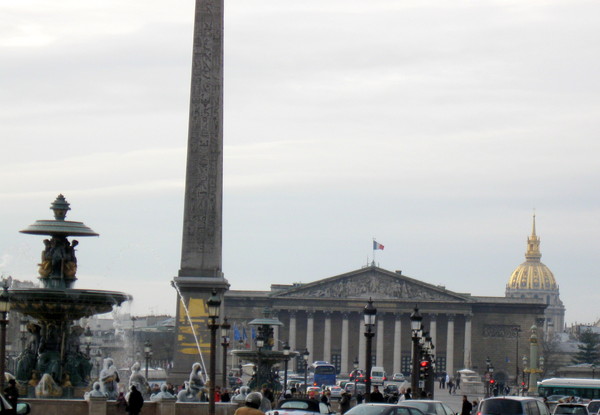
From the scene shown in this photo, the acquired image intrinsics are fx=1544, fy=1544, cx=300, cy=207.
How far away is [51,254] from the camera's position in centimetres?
2983

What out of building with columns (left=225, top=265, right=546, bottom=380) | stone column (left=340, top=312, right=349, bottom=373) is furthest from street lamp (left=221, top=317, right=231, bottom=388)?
stone column (left=340, top=312, right=349, bottom=373)

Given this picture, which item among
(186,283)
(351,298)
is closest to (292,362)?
(351,298)

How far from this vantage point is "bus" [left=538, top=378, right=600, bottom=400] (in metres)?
65.7

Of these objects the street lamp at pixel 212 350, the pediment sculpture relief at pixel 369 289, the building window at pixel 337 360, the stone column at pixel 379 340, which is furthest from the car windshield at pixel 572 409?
the building window at pixel 337 360

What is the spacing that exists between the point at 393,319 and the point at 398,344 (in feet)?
11.1

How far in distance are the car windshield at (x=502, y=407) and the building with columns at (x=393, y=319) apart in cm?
12067

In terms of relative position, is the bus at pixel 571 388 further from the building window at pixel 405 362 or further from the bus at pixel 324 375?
the building window at pixel 405 362

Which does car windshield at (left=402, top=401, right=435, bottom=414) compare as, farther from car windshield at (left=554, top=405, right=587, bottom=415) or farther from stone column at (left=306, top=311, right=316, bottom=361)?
stone column at (left=306, top=311, right=316, bottom=361)

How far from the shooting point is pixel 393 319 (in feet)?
500

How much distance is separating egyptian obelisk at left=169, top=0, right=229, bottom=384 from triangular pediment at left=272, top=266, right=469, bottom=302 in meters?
109

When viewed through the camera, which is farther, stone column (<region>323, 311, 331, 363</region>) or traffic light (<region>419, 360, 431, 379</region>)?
stone column (<region>323, 311, 331, 363</region>)

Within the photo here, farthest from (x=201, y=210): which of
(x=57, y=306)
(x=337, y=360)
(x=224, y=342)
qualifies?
(x=337, y=360)

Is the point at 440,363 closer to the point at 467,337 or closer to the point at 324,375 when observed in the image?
the point at 467,337

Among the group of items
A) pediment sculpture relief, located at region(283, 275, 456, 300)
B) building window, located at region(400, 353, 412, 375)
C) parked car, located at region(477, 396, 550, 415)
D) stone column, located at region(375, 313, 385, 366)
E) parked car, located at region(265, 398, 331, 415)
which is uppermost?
pediment sculpture relief, located at region(283, 275, 456, 300)
